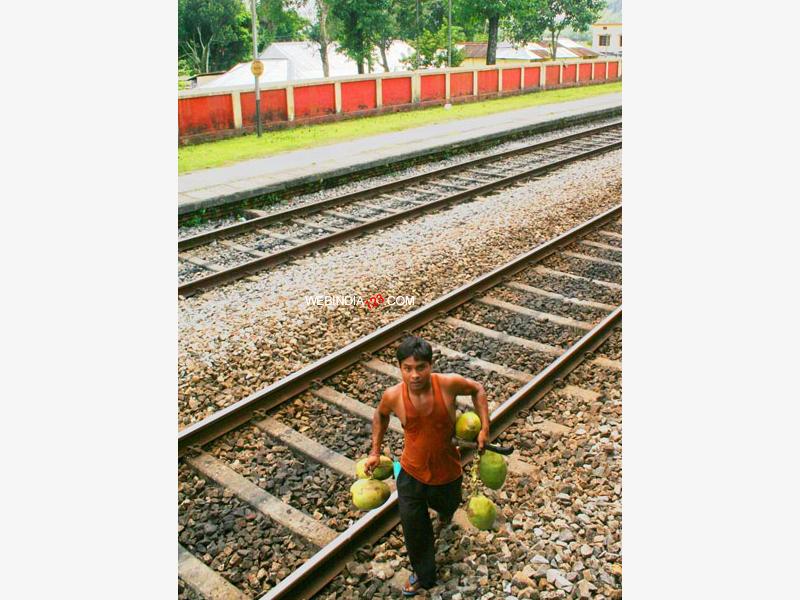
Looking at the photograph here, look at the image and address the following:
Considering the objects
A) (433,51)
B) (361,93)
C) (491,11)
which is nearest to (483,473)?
(361,93)

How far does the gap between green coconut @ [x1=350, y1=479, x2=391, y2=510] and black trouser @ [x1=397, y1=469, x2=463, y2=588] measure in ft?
0.41

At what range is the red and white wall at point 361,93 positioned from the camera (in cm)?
1833

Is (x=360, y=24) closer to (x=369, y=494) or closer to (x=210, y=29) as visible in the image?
(x=210, y=29)

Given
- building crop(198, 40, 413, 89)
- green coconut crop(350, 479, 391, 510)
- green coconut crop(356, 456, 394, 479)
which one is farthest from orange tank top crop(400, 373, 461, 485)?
building crop(198, 40, 413, 89)

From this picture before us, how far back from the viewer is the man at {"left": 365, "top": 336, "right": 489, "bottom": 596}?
4039 mm

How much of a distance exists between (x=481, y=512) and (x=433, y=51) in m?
46.0

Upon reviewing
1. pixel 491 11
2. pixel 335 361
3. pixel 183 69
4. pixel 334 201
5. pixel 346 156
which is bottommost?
pixel 335 361

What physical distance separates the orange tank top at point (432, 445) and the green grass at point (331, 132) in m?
11.8

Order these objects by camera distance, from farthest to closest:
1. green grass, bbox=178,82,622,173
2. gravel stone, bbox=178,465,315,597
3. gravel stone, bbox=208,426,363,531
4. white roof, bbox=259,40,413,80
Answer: white roof, bbox=259,40,413,80 < green grass, bbox=178,82,622,173 < gravel stone, bbox=208,426,363,531 < gravel stone, bbox=178,465,315,597

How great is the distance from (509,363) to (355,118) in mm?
18619

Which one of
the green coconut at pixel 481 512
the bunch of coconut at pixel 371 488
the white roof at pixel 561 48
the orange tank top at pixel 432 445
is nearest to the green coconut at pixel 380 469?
the bunch of coconut at pixel 371 488

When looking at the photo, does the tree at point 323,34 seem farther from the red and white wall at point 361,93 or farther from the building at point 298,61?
the red and white wall at point 361,93

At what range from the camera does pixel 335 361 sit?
6742 mm

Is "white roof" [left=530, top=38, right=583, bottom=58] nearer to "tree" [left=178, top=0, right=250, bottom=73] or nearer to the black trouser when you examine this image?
"tree" [left=178, top=0, right=250, bottom=73]
